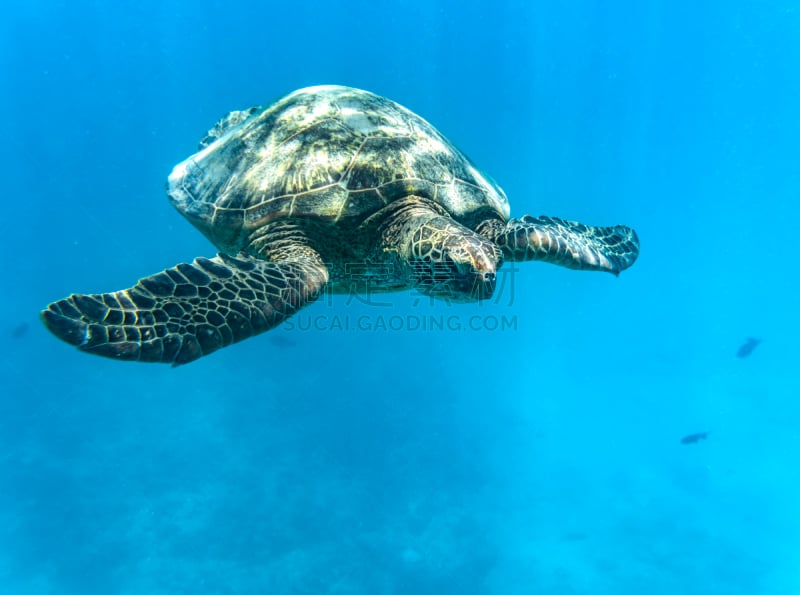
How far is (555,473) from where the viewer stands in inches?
1006

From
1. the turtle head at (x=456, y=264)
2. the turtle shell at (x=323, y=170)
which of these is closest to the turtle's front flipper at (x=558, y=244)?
the turtle shell at (x=323, y=170)

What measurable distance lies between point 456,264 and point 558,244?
1.95 meters

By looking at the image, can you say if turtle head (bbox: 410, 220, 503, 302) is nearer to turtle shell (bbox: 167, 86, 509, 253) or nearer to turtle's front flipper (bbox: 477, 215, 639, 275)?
turtle shell (bbox: 167, 86, 509, 253)

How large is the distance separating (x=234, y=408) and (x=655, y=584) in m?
20.1

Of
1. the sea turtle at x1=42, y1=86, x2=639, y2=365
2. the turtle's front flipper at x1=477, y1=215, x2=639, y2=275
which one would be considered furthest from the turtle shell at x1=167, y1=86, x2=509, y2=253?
the turtle's front flipper at x1=477, y1=215, x2=639, y2=275

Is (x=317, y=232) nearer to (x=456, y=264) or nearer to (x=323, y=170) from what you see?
(x=323, y=170)

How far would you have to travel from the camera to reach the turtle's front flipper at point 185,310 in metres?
3.25

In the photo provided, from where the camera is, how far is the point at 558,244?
5613 mm

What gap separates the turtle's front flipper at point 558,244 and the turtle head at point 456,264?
3.37 ft

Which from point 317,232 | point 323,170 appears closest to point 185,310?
point 317,232

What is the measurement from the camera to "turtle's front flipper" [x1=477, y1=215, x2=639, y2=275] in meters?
5.61

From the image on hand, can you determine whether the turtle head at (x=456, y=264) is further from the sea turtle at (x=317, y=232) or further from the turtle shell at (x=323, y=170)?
the turtle shell at (x=323, y=170)

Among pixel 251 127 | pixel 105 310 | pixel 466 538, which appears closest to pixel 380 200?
pixel 251 127

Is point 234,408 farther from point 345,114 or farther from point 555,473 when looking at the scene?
point 345,114
